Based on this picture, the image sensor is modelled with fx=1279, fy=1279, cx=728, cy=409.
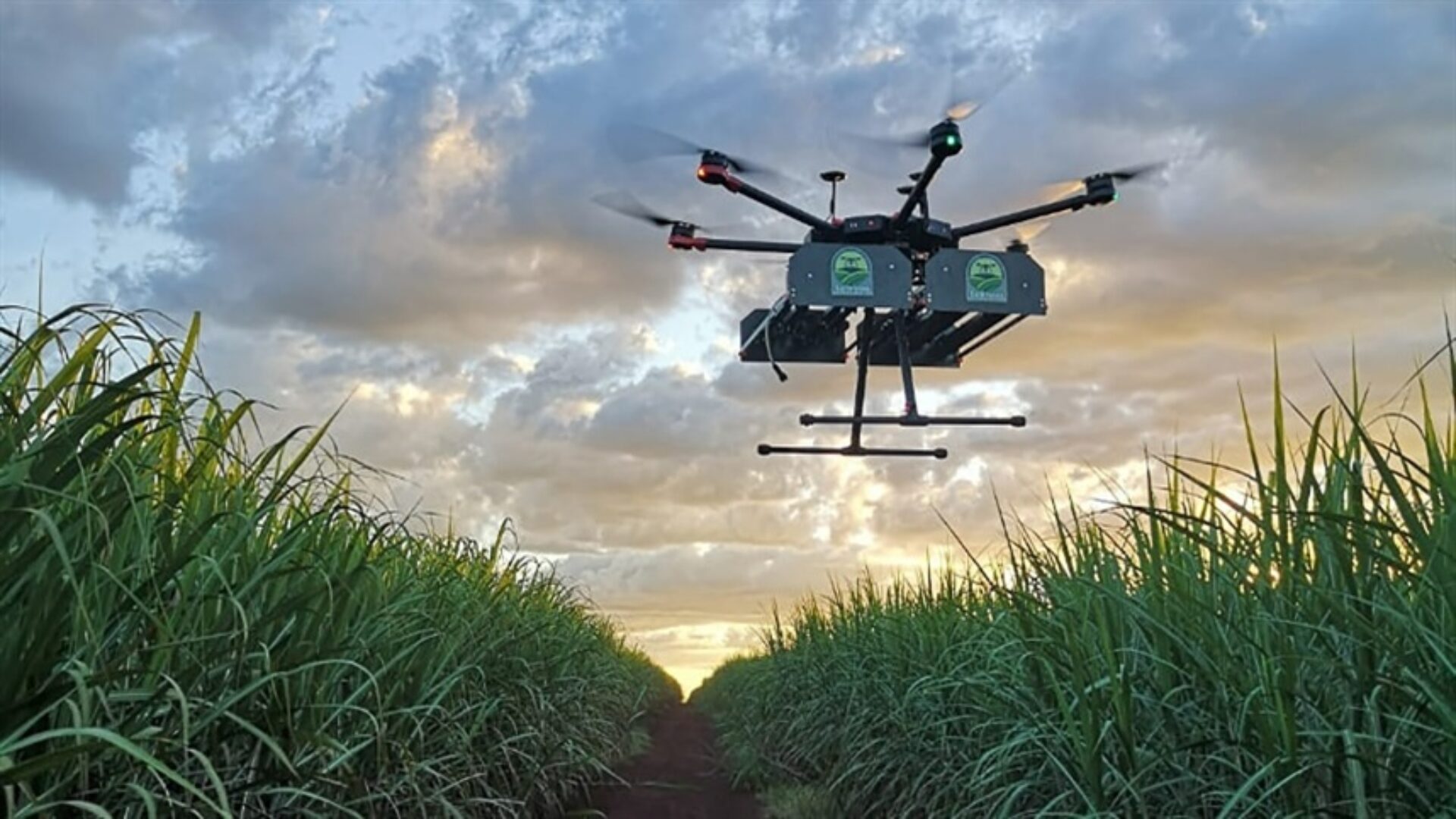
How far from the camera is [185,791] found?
2.38 metres

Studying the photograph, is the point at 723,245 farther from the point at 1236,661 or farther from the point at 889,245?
the point at 1236,661

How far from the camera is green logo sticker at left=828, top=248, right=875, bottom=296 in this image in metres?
11.1

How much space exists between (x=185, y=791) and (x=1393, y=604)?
2381 mm

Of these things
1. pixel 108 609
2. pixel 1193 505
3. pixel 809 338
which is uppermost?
pixel 809 338

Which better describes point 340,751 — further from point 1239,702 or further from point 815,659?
point 815,659

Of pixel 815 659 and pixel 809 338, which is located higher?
pixel 809 338

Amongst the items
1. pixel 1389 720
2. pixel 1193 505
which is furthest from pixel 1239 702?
pixel 1193 505

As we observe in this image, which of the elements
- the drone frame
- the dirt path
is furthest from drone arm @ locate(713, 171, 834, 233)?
the dirt path

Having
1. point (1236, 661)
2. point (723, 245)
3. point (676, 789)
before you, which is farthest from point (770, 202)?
point (1236, 661)

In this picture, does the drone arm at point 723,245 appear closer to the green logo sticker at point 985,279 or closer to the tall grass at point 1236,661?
the green logo sticker at point 985,279

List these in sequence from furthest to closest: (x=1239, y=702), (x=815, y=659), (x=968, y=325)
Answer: (x=968, y=325), (x=815, y=659), (x=1239, y=702)

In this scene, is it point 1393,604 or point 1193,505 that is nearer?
point 1393,604

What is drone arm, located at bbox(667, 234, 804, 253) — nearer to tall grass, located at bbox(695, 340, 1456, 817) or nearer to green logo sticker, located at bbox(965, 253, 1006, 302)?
green logo sticker, located at bbox(965, 253, 1006, 302)

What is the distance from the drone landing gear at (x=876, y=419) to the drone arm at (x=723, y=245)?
104 centimetres
